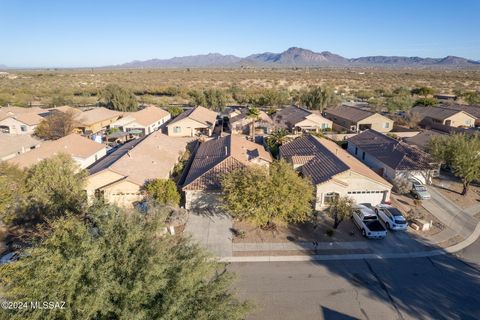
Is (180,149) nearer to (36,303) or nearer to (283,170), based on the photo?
(283,170)

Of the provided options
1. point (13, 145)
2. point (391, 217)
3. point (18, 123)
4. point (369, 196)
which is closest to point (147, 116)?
point (18, 123)

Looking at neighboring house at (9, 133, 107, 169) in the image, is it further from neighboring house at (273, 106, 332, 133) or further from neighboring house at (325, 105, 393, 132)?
neighboring house at (325, 105, 393, 132)

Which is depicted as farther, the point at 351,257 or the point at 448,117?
the point at 448,117

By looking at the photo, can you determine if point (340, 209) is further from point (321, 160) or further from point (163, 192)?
point (163, 192)

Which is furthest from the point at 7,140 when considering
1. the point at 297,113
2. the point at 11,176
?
the point at 297,113

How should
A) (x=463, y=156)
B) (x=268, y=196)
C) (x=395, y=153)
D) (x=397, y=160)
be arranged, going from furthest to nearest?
(x=395, y=153), (x=397, y=160), (x=463, y=156), (x=268, y=196)
